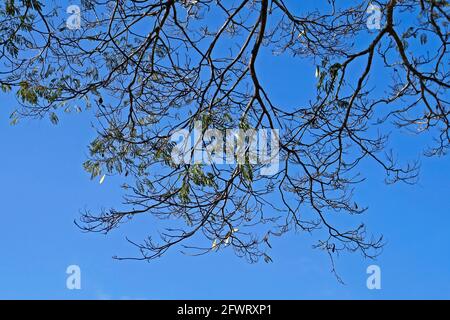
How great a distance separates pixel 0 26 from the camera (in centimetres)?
441

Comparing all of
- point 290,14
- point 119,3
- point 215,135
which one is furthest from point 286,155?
point 119,3

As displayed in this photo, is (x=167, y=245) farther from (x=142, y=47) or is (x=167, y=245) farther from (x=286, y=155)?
(x=142, y=47)

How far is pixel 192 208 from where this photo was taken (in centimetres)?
394

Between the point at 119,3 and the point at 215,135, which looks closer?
the point at 215,135

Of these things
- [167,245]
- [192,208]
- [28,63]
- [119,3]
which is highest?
[119,3]

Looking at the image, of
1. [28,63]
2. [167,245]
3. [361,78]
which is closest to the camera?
[167,245]

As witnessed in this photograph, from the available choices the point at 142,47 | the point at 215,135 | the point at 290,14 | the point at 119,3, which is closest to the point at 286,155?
the point at 215,135

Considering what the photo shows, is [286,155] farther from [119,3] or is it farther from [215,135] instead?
[119,3]

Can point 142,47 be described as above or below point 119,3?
below
